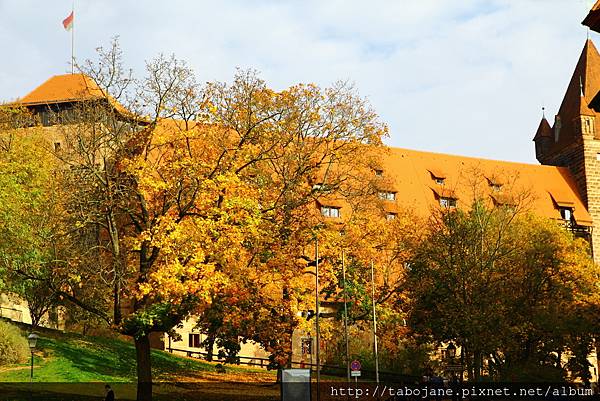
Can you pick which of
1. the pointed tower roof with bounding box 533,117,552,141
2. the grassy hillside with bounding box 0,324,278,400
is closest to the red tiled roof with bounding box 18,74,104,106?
the grassy hillside with bounding box 0,324,278,400

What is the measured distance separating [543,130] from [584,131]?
791 cm

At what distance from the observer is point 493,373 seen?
4412cm

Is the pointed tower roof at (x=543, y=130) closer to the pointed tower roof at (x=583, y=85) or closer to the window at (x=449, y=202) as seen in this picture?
the pointed tower roof at (x=583, y=85)

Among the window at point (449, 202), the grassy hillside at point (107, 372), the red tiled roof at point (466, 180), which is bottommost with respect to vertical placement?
the grassy hillside at point (107, 372)

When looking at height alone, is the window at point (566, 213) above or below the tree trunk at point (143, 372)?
above

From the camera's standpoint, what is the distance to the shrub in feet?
116

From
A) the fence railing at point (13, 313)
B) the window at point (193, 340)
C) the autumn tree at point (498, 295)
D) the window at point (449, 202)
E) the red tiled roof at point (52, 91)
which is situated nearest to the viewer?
the autumn tree at point (498, 295)

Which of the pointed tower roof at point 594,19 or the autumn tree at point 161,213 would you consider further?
the autumn tree at point 161,213

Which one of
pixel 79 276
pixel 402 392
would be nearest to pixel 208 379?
pixel 402 392

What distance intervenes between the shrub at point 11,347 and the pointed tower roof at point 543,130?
68.8 meters

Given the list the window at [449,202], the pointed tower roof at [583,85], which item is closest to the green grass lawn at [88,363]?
the window at [449,202]

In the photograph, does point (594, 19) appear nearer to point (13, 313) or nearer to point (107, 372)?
point (107, 372)

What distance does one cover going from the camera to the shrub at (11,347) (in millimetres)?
35406

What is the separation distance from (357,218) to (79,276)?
52.7 feet
